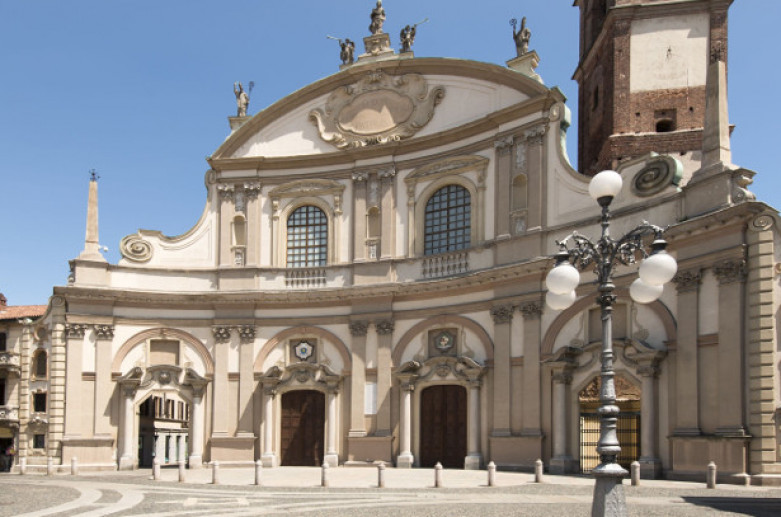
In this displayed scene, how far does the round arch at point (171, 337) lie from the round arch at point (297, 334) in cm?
175

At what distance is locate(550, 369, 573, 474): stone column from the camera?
25.0 metres

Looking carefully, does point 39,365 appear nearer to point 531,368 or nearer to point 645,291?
point 531,368

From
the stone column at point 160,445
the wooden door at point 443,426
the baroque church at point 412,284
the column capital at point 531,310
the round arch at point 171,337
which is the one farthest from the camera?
the stone column at point 160,445

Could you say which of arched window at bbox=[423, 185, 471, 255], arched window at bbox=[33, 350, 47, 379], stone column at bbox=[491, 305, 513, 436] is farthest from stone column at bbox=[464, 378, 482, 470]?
arched window at bbox=[33, 350, 47, 379]

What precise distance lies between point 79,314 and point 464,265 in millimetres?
13691

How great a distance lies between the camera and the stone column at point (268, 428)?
30531 millimetres

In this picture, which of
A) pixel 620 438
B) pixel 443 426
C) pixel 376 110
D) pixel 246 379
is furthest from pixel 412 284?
pixel 620 438

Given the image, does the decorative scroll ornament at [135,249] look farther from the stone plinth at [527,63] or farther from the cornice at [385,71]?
the stone plinth at [527,63]

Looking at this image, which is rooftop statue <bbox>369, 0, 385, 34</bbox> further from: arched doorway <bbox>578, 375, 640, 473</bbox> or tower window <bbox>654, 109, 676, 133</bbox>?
arched doorway <bbox>578, 375, 640, 473</bbox>

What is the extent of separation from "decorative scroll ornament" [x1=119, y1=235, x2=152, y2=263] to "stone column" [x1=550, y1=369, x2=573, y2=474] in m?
16.1

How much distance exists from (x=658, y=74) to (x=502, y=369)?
34.0ft

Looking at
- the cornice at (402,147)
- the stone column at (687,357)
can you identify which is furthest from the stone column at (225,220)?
the stone column at (687,357)

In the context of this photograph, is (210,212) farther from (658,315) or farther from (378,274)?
(658,315)

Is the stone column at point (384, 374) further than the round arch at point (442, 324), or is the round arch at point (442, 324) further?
the stone column at point (384, 374)
